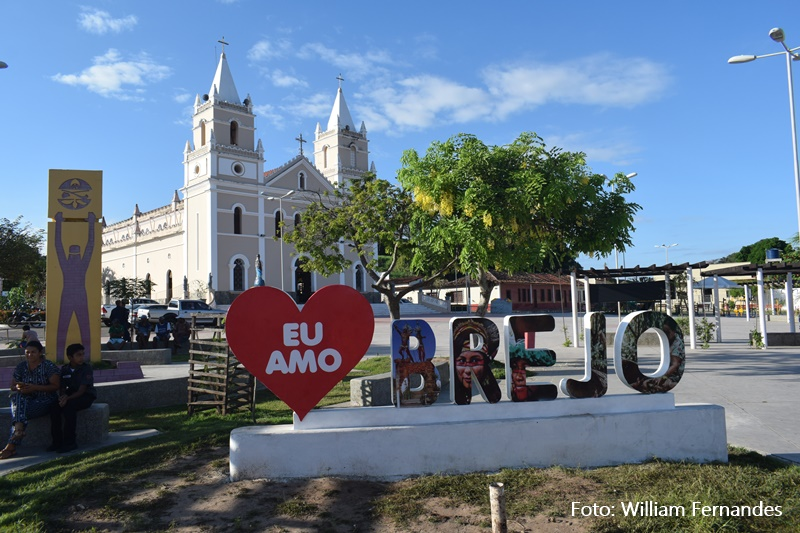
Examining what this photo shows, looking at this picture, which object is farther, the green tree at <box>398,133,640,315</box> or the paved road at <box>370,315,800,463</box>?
the green tree at <box>398,133,640,315</box>

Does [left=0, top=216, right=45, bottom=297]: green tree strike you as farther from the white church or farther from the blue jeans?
the blue jeans

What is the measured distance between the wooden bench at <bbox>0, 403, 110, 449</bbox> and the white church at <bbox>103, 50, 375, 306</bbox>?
3601cm

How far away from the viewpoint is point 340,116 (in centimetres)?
5341

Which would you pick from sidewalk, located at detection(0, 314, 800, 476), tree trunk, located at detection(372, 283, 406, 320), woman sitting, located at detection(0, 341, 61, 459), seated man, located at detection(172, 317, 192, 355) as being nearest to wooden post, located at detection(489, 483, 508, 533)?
sidewalk, located at detection(0, 314, 800, 476)

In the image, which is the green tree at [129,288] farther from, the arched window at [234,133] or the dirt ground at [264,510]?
the dirt ground at [264,510]

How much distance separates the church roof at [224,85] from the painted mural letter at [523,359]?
43.4 m

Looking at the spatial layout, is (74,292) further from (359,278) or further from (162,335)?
(359,278)

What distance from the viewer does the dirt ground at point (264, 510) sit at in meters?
4.50

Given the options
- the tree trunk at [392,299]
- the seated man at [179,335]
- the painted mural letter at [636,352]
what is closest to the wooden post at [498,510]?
the painted mural letter at [636,352]

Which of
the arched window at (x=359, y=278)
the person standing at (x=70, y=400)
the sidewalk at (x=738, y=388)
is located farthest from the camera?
the arched window at (x=359, y=278)

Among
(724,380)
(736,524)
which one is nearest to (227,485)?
(736,524)

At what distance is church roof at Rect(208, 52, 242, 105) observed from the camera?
4512 cm

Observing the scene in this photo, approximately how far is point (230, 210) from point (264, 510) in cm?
4302

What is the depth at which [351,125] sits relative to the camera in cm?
5388
